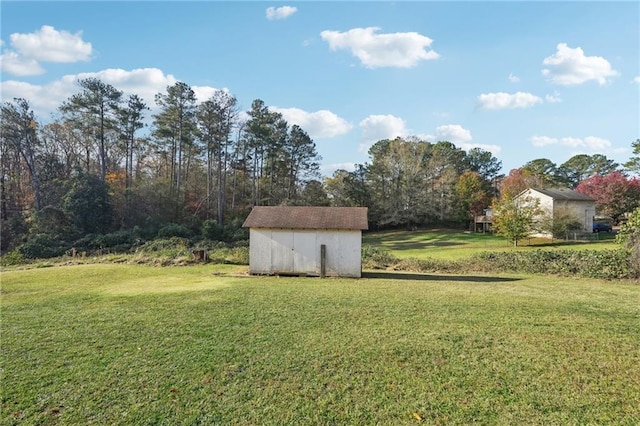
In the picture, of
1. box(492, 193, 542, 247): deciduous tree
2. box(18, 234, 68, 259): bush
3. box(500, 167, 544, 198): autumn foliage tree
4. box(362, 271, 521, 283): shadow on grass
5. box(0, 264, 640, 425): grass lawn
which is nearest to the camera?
box(0, 264, 640, 425): grass lawn

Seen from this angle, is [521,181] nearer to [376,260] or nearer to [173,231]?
[376,260]

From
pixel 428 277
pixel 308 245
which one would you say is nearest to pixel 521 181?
pixel 428 277

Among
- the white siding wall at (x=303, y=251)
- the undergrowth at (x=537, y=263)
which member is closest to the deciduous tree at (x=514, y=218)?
the undergrowth at (x=537, y=263)

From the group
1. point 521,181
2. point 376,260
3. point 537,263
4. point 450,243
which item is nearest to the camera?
point 537,263

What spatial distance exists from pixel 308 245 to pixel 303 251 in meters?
0.33

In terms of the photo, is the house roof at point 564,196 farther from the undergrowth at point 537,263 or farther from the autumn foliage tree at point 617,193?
the undergrowth at point 537,263

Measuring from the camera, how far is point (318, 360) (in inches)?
198

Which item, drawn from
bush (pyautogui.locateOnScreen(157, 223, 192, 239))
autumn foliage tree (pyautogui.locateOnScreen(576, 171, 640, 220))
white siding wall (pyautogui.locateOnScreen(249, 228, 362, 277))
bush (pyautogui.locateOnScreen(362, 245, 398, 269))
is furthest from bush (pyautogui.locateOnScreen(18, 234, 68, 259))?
autumn foliage tree (pyautogui.locateOnScreen(576, 171, 640, 220))

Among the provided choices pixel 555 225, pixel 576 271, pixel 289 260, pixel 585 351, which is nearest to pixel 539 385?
pixel 585 351

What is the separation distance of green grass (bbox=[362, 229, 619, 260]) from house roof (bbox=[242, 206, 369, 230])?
8.22 m

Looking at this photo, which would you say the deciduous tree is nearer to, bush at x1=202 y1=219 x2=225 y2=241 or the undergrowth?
Answer: the undergrowth

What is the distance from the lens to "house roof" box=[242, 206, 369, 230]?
14.9m

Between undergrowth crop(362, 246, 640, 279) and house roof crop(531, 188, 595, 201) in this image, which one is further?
house roof crop(531, 188, 595, 201)

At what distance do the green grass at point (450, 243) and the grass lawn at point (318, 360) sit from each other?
14.7 metres
